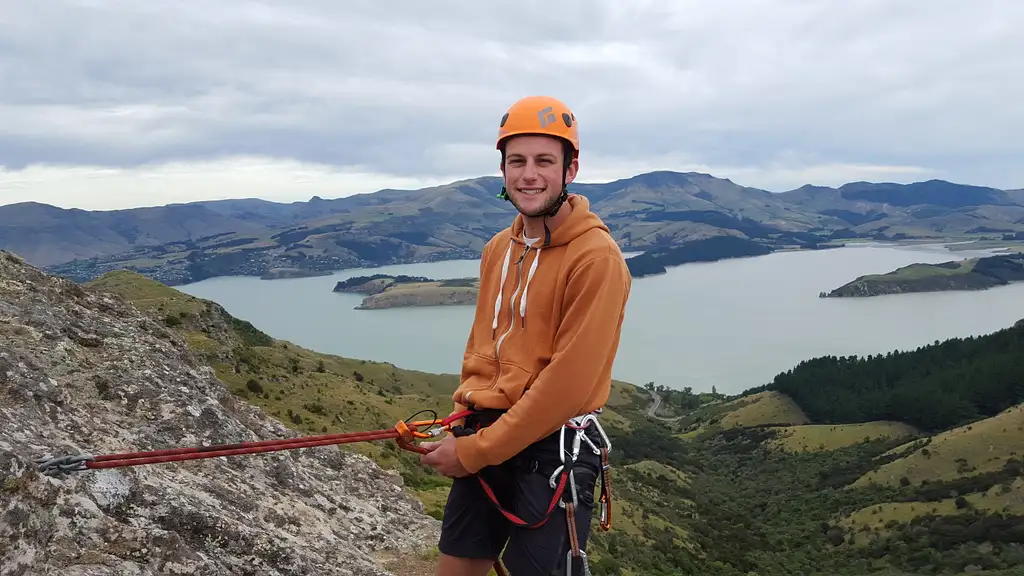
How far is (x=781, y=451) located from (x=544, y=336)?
85.6 m

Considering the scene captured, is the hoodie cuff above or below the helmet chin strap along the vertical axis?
below

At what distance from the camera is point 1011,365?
87.4 m


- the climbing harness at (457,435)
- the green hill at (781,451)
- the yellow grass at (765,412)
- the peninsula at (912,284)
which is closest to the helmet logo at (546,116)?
the climbing harness at (457,435)

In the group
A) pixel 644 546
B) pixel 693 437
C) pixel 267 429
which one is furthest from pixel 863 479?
pixel 267 429

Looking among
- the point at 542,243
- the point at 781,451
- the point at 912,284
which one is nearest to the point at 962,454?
the point at 781,451

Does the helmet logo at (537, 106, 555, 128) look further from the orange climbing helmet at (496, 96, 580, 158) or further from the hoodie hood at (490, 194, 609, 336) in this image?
the hoodie hood at (490, 194, 609, 336)

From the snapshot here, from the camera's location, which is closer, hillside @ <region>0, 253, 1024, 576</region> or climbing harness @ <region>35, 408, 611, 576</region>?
climbing harness @ <region>35, 408, 611, 576</region>

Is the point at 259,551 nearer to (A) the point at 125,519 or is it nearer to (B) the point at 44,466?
(A) the point at 125,519

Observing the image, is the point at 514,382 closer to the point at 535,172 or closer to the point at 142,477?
the point at 535,172

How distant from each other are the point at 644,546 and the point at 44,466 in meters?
26.8

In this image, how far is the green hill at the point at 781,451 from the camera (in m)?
24.2

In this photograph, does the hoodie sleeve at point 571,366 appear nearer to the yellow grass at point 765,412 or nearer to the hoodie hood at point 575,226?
the hoodie hood at point 575,226

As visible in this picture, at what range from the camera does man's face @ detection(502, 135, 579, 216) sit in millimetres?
3152

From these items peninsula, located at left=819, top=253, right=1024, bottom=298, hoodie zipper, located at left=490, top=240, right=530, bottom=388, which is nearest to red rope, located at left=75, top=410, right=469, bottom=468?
hoodie zipper, located at left=490, top=240, right=530, bottom=388
